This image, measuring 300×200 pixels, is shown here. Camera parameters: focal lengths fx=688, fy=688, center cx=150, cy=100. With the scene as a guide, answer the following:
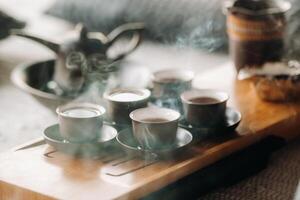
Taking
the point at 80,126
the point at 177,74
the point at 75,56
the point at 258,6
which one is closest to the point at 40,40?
the point at 75,56

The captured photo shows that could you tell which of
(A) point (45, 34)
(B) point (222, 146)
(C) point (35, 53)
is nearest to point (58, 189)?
Answer: (B) point (222, 146)

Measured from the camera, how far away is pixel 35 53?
97.3 inches

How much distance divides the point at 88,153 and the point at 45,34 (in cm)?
128

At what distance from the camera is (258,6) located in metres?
2.14

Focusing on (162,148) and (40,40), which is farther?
(40,40)

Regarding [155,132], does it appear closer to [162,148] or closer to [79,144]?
[162,148]

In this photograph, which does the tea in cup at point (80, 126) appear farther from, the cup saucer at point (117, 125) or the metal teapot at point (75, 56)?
the metal teapot at point (75, 56)

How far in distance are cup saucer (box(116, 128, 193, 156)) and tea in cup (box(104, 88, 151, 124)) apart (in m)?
0.06

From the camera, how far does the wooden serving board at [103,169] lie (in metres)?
1.28

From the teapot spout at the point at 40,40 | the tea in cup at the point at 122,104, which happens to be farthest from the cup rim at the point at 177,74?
the teapot spout at the point at 40,40

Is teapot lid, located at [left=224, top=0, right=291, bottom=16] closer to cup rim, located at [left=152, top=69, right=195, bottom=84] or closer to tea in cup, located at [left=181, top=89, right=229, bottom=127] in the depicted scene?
cup rim, located at [left=152, top=69, right=195, bottom=84]

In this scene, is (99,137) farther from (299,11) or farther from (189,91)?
(299,11)

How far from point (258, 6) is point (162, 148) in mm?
879

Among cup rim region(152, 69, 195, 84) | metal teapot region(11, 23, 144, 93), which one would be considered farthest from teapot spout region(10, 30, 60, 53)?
cup rim region(152, 69, 195, 84)
